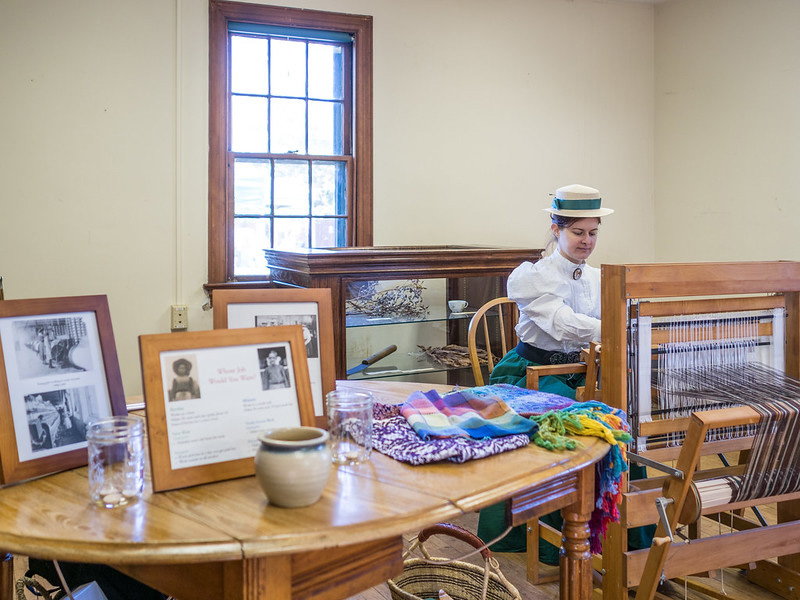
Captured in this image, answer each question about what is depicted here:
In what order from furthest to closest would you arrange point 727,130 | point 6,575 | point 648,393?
point 727,130, point 648,393, point 6,575

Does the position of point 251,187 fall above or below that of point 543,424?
above

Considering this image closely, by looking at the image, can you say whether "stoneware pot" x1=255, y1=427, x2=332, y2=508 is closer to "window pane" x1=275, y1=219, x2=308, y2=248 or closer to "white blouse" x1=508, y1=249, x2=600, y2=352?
"white blouse" x1=508, y1=249, x2=600, y2=352

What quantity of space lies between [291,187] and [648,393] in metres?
2.52

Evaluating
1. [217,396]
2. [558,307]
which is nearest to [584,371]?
[558,307]

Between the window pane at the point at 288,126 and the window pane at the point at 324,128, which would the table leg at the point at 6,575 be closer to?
the window pane at the point at 288,126

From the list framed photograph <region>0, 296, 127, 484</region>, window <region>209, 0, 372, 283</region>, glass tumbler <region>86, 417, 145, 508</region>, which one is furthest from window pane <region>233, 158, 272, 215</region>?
glass tumbler <region>86, 417, 145, 508</region>

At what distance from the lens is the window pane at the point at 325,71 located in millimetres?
3939

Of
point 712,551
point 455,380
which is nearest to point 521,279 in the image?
point 455,380

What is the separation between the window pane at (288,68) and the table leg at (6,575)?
9.33 feet

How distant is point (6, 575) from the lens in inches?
59.9

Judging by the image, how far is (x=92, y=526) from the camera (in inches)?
40.0

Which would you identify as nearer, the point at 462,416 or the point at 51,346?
the point at 51,346

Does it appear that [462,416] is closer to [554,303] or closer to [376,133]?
[554,303]

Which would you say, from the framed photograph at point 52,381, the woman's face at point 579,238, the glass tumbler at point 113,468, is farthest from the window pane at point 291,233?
the glass tumbler at point 113,468
